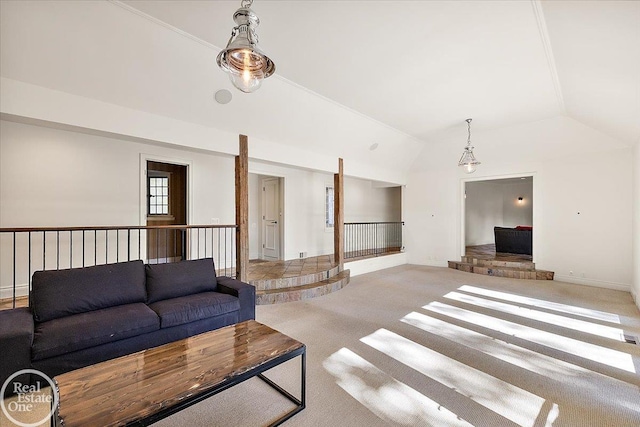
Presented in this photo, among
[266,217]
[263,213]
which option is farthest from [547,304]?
[263,213]

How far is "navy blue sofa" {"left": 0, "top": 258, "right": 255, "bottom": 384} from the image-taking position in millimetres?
2213

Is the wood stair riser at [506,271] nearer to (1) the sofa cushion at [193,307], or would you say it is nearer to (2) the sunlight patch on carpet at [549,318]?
(2) the sunlight patch on carpet at [549,318]

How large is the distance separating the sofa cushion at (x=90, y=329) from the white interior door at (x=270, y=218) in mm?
4306

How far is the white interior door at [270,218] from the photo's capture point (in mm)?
7074

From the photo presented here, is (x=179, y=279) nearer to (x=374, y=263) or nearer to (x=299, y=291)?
(x=299, y=291)

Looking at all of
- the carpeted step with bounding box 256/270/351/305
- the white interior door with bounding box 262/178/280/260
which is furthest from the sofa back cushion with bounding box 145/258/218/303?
the white interior door with bounding box 262/178/280/260

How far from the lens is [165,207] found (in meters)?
6.36

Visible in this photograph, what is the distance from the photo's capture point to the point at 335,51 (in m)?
3.34

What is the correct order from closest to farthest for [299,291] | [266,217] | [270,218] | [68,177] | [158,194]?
[68,177], [299,291], [158,194], [270,218], [266,217]

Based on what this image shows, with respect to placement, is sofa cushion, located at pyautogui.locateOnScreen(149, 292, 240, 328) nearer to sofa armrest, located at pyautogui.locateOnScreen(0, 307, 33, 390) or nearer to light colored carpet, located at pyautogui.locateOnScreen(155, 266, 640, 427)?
light colored carpet, located at pyautogui.locateOnScreen(155, 266, 640, 427)

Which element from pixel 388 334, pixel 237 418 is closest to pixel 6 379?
pixel 237 418

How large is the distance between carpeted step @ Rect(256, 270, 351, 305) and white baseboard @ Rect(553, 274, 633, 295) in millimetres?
4784

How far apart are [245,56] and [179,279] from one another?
251 centimetres

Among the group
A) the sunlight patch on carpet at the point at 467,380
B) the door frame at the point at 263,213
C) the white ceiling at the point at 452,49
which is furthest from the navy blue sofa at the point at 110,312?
the door frame at the point at 263,213
